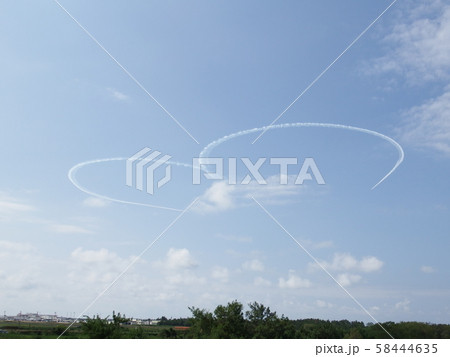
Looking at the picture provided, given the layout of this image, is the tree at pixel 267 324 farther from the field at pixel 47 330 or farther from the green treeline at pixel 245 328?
the field at pixel 47 330

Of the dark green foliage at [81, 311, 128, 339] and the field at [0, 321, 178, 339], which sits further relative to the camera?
the field at [0, 321, 178, 339]

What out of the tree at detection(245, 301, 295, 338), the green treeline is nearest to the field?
the green treeline

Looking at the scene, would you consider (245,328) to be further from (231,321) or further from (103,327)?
(103,327)

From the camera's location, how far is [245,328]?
49969 millimetres

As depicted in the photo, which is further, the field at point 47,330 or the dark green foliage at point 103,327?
the field at point 47,330

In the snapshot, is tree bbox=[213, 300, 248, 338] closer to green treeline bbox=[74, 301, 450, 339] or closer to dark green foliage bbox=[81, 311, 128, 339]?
green treeline bbox=[74, 301, 450, 339]

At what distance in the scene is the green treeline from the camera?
44062mm

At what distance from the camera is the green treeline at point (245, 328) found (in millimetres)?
44062

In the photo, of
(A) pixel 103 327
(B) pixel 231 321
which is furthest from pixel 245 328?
(A) pixel 103 327

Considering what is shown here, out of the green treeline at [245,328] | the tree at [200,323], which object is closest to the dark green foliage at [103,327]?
the green treeline at [245,328]
